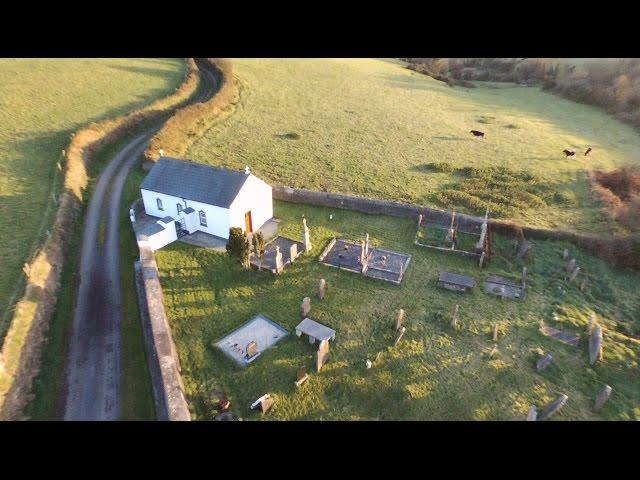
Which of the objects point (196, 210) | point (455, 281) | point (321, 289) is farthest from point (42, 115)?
point (455, 281)

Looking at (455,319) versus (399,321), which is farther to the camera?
(455,319)

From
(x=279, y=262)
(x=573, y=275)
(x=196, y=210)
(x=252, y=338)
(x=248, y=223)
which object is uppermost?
(x=196, y=210)

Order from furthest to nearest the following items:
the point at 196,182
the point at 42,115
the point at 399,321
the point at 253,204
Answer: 1. the point at 42,115
2. the point at 253,204
3. the point at 196,182
4. the point at 399,321

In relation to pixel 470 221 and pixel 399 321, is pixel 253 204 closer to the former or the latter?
pixel 399 321

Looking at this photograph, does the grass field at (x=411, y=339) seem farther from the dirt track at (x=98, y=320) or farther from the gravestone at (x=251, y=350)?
the dirt track at (x=98, y=320)

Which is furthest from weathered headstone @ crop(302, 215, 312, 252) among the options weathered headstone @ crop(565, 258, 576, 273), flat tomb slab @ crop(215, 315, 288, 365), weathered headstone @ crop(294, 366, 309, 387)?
weathered headstone @ crop(565, 258, 576, 273)

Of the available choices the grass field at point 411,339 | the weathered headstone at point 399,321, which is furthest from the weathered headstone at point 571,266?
the weathered headstone at point 399,321

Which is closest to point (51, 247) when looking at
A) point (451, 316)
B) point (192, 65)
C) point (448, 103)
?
point (451, 316)
